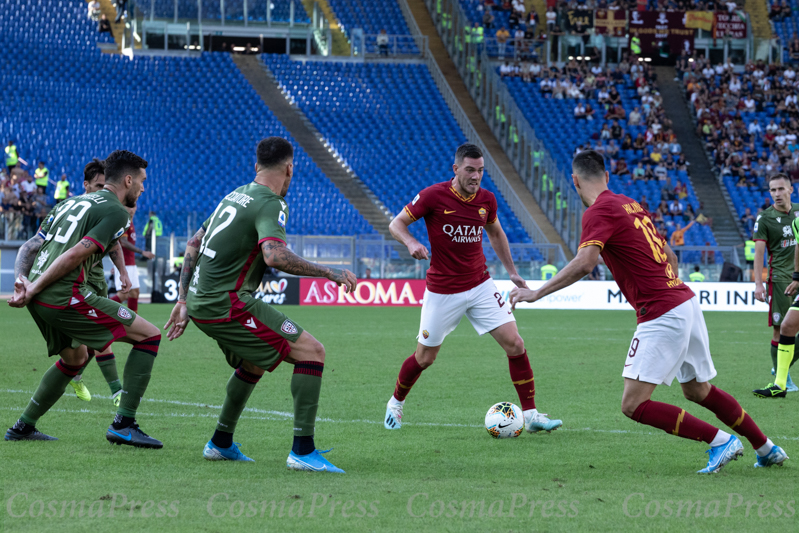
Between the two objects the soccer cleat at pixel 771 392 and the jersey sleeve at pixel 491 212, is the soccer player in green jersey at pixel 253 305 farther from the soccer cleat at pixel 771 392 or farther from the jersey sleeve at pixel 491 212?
the soccer cleat at pixel 771 392

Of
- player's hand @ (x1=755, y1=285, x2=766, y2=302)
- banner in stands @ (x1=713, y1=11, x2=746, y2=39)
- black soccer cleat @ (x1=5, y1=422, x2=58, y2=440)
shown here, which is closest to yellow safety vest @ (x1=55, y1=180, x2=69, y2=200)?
black soccer cleat @ (x1=5, y1=422, x2=58, y2=440)

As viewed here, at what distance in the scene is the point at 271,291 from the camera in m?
25.5

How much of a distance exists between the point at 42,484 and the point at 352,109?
31369mm

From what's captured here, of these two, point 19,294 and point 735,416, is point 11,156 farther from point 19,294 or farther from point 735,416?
point 735,416

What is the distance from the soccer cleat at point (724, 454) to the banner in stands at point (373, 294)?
20643 mm

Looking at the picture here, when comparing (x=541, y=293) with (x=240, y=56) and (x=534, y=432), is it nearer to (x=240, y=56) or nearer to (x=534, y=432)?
(x=534, y=432)

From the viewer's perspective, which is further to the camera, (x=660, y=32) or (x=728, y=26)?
(x=728, y=26)

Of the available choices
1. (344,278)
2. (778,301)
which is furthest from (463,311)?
(778,301)

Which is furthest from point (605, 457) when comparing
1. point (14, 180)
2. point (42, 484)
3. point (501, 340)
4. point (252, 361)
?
point (14, 180)

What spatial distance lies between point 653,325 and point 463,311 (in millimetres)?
2377

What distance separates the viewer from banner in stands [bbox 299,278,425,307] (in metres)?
26.0

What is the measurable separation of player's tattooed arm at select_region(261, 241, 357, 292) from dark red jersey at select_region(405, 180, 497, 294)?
2393 mm

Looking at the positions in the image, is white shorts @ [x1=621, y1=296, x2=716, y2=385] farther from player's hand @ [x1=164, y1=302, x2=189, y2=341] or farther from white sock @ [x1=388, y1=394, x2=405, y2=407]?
player's hand @ [x1=164, y1=302, x2=189, y2=341]

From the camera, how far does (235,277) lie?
5516 millimetres
